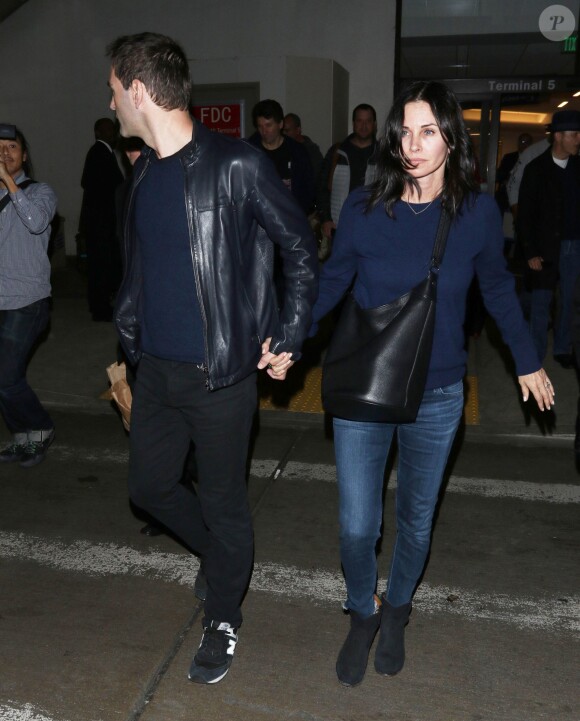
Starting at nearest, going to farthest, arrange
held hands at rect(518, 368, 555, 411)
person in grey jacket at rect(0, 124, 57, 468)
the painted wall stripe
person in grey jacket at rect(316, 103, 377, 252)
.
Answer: held hands at rect(518, 368, 555, 411), the painted wall stripe, person in grey jacket at rect(0, 124, 57, 468), person in grey jacket at rect(316, 103, 377, 252)

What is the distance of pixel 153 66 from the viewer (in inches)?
110

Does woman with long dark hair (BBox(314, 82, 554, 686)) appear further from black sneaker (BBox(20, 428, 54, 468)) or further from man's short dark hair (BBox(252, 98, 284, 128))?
man's short dark hair (BBox(252, 98, 284, 128))

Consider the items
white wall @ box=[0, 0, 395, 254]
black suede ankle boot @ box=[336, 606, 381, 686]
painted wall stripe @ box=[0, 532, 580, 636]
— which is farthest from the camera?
white wall @ box=[0, 0, 395, 254]

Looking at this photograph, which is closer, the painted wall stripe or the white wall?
the painted wall stripe

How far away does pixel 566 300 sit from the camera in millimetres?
7387

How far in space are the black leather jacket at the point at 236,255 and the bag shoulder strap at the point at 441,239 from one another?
45 centimetres

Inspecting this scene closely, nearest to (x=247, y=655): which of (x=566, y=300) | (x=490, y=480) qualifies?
(x=490, y=480)

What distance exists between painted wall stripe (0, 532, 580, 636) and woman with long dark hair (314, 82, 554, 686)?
2.04ft

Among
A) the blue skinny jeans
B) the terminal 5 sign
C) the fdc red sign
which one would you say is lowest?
the blue skinny jeans

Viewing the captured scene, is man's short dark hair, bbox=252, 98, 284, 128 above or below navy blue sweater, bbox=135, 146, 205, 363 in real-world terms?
above

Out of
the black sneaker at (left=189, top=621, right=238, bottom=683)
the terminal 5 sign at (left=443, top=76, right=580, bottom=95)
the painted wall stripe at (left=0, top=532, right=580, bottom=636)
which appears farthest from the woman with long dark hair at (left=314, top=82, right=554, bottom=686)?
the terminal 5 sign at (left=443, top=76, right=580, bottom=95)

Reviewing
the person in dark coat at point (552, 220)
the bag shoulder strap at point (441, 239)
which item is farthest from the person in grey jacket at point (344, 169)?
the bag shoulder strap at point (441, 239)

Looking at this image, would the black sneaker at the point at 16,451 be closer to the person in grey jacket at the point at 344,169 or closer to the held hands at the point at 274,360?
the held hands at the point at 274,360

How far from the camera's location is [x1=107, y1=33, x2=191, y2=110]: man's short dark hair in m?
2.79
